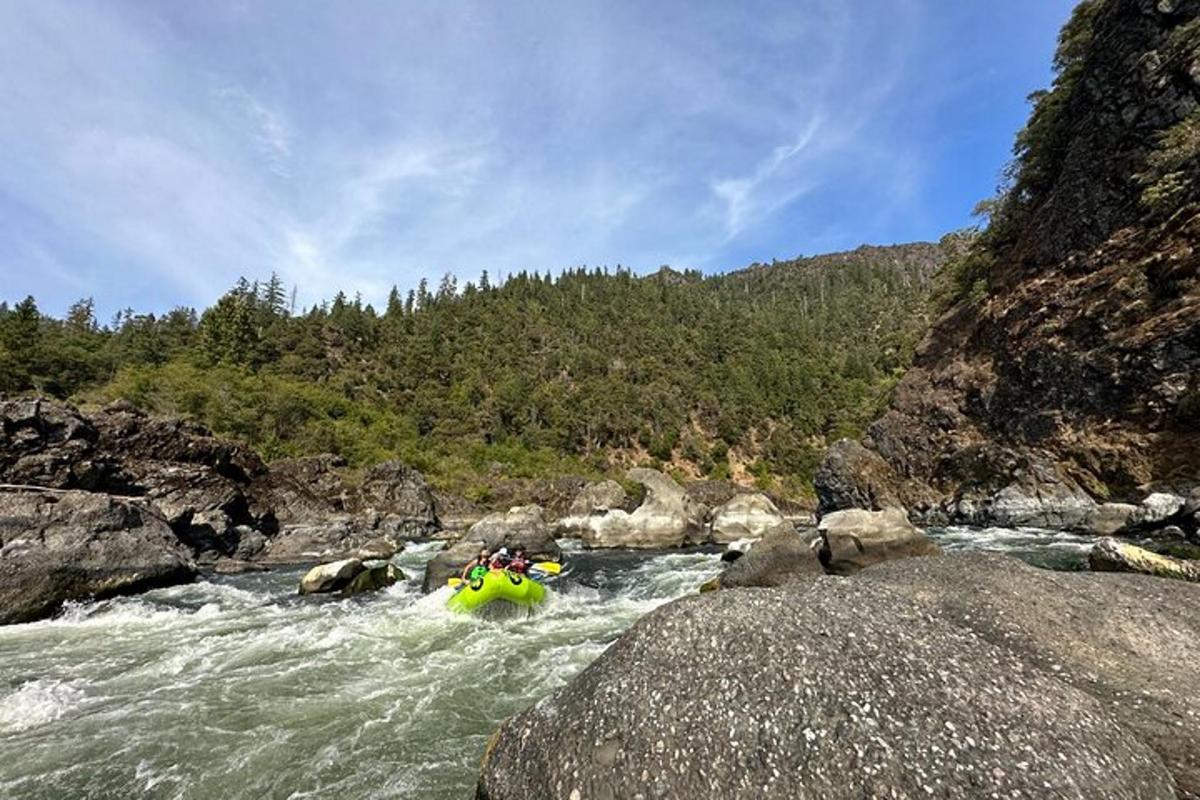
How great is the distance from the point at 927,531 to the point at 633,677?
27920 millimetres

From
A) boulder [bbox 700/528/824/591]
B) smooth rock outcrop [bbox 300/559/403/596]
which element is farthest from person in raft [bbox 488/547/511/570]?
boulder [bbox 700/528/824/591]

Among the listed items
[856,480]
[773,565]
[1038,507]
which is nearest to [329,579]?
[773,565]

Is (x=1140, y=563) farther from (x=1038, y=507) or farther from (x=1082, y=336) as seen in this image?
(x=1082, y=336)

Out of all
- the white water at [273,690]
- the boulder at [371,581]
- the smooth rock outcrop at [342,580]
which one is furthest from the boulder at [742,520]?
the smooth rock outcrop at [342,580]

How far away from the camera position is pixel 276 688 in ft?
33.0

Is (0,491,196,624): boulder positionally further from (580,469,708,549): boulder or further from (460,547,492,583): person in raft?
(580,469,708,549): boulder

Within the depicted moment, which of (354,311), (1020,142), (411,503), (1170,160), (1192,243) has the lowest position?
(411,503)

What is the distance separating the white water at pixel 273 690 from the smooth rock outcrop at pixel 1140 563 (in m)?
9.64

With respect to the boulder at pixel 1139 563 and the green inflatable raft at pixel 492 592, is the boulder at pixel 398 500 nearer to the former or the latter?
the green inflatable raft at pixel 492 592

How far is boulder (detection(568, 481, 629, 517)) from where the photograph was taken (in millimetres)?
Answer: 39562

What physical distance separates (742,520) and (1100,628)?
1254 inches

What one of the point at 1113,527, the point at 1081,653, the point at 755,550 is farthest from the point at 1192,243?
the point at 1081,653

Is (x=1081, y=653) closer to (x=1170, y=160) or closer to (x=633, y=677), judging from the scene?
(x=633, y=677)

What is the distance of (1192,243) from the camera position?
22766mm
